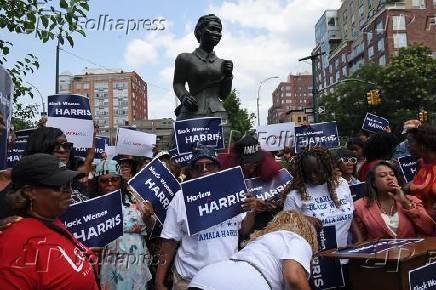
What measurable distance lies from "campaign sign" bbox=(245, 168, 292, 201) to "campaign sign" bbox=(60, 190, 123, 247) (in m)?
1.17

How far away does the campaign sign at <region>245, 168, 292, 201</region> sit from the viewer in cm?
447

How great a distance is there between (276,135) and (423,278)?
16.1ft

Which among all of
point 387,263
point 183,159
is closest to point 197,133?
point 183,159

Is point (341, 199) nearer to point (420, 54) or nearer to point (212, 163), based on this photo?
point (212, 163)

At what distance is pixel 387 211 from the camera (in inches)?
164

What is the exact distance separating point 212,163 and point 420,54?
3863 centimetres

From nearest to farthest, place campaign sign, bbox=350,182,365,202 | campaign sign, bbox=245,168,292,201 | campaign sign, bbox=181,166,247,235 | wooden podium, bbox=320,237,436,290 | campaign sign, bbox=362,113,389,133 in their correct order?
wooden podium, bbox=320,237,436,290
campaign sign, bbox=181,166,247,235
campaign sign, bbox=245,168,292,201
campaign sign, bbox=350,182,365,202
campaign sign, bbox=362,113,389,133

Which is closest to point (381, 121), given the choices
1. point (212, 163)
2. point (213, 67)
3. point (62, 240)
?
point (213, 67)

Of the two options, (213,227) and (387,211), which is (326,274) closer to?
(387,211)

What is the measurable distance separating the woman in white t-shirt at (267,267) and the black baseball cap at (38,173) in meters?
0.96

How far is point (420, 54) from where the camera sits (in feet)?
128

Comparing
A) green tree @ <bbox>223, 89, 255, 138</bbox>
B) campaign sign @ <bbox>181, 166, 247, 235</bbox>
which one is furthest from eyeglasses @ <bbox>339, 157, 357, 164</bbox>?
green tree @ <bbox>223, 89, 255, 138</bbox>

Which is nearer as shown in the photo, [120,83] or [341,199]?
[341,199]

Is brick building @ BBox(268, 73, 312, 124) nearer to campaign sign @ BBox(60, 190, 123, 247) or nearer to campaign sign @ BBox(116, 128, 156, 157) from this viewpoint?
campaign sign @ BBox(116, 128, 156, 157)
